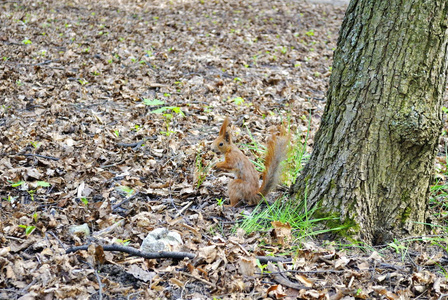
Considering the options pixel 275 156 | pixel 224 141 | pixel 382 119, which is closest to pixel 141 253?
pixel 275 156

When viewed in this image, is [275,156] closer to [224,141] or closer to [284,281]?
[224,141]

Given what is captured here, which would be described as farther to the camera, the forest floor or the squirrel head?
the squirrel head

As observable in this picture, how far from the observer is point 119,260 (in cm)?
291

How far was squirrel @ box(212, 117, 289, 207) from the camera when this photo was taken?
3506 mm

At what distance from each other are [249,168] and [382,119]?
1.41 meters

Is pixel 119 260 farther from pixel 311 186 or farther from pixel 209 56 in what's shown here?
pixel 209 56

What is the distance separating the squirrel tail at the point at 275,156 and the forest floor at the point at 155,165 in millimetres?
318

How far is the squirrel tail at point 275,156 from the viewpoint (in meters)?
3.48

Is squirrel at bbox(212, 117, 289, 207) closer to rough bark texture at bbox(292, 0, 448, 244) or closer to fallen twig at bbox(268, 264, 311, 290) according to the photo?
rough bark texture at bbox(292, 0, 448, 244)

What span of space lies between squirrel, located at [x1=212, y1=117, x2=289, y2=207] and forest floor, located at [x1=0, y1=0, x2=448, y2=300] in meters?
0.16

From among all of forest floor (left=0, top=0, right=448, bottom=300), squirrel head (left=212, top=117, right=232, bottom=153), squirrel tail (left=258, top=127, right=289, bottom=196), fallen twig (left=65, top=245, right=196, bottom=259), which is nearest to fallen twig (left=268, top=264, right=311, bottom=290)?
forest floor (left=0, top=0, right=448, bottom=300)

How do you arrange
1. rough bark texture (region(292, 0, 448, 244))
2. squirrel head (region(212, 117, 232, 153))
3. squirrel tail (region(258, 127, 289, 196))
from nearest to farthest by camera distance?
rough bark texture (region(292, 0, 448, 244)) < squirrel tail (region(258, 127, 289, 196)) < squirrel head (region(212, 117, 232, 153))

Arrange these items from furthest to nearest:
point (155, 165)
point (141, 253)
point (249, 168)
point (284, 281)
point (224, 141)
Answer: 1. point (155, 165)
2. point (224, 141)
3. point (249, 168)
4. point (141, 253)
5. point (284, 281)

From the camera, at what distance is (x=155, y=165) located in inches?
179
